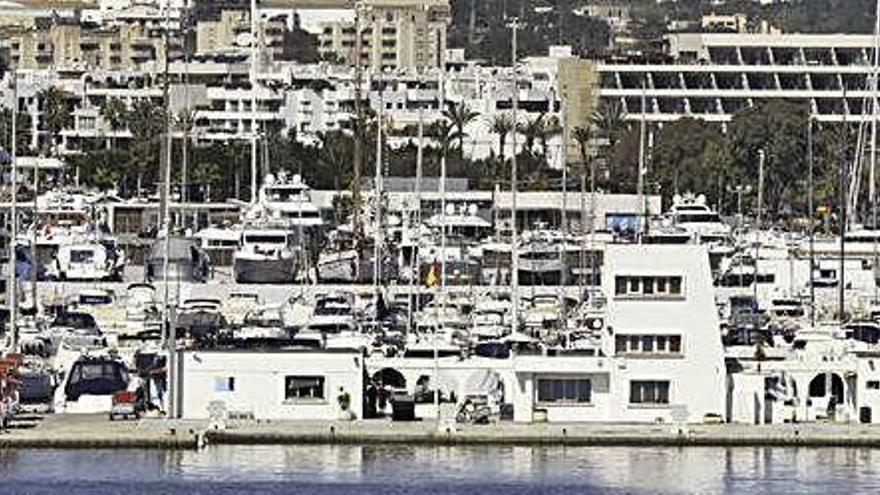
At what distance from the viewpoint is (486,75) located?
504ft

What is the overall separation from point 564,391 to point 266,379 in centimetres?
443

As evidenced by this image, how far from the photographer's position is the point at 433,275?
79.9 m

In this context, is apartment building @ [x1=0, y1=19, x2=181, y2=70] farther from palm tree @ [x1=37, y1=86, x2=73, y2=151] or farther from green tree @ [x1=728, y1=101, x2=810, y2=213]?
green tree @ [x1=728, y1=101, x2=810, y2=213]

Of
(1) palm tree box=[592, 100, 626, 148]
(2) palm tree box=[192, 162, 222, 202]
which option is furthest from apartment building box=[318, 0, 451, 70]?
(2) palm tree box=[192, 162, 222, 202]

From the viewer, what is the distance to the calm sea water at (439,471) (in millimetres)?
50656

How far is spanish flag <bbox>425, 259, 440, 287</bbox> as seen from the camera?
7856 centimetres

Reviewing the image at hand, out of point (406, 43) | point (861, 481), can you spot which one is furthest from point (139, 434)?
point (406, 43)

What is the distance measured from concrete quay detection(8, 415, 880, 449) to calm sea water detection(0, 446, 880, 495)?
21 centimetres

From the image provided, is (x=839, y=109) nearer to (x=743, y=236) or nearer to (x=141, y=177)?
(x=141, y=177)

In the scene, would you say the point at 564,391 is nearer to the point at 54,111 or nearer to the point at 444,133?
the point at 444,133

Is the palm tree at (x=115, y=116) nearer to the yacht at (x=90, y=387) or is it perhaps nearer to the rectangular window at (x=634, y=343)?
the yacht at (x=90, y=387)

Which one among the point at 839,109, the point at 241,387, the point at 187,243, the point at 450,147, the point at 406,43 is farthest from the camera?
the point at 406,43

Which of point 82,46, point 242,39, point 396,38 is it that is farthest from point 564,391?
point 242,39

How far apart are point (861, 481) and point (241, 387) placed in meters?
9.93
